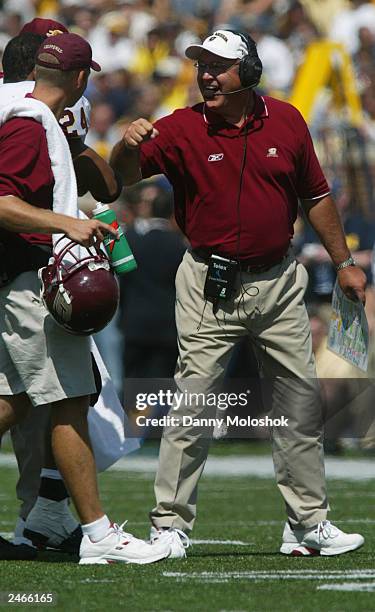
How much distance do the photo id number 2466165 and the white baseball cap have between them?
251 centimetres

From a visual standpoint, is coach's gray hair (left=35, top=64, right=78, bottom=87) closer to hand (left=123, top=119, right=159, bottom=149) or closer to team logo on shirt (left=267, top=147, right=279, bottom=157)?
hand (left=123, top=119, right=159, bottom=149)

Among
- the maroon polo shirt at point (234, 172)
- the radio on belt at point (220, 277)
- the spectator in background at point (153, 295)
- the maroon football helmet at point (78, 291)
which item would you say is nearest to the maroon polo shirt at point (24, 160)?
the maroon football helmet at point (78, 291)

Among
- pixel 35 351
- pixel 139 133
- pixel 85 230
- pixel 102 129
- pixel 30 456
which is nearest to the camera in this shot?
pixel 85 230

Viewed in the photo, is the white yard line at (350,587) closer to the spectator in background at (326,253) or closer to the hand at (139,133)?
the hand at (139,133)

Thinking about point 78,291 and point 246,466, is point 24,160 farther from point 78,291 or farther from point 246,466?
point 246,466

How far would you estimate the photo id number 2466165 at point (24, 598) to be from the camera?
4.95 m

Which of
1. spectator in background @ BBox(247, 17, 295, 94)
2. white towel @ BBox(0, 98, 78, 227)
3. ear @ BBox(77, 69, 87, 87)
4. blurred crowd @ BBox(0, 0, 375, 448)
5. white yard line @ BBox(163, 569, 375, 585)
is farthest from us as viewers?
spectator in background @ BBox(247, 17, 295, 94)

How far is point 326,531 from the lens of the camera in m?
6.38

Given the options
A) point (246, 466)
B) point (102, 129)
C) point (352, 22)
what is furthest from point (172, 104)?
point (246, 466)

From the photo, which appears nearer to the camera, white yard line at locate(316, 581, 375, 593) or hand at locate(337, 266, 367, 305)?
white yard line at locate(316, 581, 375, 593)

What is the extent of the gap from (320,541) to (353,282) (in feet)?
3.73

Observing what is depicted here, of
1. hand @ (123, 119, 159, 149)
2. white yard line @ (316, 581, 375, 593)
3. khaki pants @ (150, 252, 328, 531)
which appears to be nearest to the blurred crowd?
A: khaki pants @ (150, 252, 328, 531)

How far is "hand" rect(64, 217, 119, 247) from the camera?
558 centimetres

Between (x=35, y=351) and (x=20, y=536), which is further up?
(x=35, y=351)
